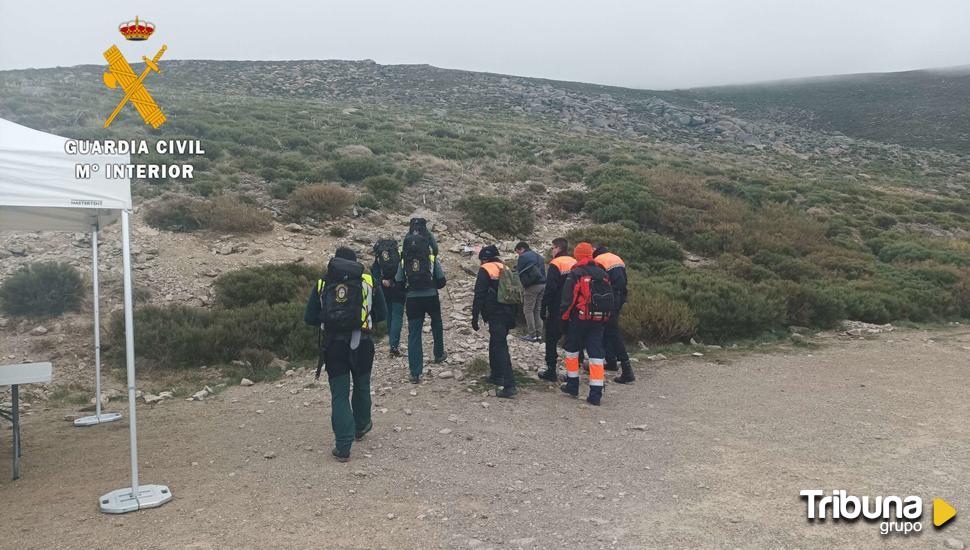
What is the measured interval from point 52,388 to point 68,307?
1993 mm

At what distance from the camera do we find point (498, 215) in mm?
16406

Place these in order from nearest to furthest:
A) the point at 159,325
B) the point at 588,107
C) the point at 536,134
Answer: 1. the point at 159,325
2. the point at 536,134
3. the point at 588,107

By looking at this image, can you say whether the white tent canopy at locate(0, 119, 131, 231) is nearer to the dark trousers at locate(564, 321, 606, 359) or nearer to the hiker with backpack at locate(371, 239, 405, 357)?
the hiker with backpack at locate(371, 239, 405, 357)

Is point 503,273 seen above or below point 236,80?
below

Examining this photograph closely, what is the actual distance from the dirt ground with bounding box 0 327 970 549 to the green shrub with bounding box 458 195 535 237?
847 centimetres

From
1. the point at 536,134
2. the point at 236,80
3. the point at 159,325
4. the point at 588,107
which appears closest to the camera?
the point at 159,325

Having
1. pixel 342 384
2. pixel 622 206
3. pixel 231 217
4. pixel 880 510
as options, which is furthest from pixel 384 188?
pixel 880 510

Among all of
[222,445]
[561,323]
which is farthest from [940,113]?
[222,445]

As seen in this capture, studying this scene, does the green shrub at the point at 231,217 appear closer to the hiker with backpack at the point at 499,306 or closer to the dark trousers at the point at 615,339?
the hiker with backpack at the point at 499,306

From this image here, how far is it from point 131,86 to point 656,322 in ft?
40.9

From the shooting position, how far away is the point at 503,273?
23.6 feet

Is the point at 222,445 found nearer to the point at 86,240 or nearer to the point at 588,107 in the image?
the point at 86,240

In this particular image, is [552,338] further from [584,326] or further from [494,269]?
[494,269]

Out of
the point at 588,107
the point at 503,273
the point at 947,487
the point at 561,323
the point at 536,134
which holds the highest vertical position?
the point at 588,107
